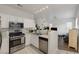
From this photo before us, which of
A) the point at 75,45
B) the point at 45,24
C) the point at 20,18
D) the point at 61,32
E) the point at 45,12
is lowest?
the point at 75,45

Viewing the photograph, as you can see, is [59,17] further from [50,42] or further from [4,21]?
[4,21]

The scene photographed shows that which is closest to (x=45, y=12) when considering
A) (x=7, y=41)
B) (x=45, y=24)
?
(x=45, y=24)

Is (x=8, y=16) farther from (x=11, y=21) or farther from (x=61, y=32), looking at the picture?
(x=61, y=32)

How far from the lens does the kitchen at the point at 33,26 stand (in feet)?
5.21

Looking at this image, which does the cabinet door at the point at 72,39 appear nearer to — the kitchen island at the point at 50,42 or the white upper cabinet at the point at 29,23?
the kitchen island at the point at 50,42

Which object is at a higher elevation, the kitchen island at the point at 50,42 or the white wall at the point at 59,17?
the white wall at the point at 59,17

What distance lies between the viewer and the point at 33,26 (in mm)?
1732

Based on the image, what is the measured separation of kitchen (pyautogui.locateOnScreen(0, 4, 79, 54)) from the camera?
1.59 meters

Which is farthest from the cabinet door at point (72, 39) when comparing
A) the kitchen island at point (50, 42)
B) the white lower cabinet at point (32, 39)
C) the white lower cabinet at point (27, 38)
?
the white lower cabinet at point (27, 38)

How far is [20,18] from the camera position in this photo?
1725 millimetres

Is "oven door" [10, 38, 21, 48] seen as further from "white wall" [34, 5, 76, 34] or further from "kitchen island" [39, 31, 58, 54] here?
"white wall" [34, 5, 76, 34]

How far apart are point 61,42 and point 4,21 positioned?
1.30m

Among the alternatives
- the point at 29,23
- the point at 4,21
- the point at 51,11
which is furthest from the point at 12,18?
the point at 51,11
